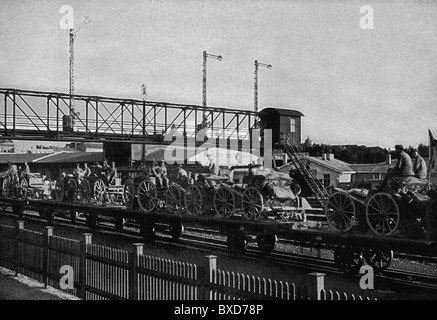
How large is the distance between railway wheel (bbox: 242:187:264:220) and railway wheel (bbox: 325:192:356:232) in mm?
2185

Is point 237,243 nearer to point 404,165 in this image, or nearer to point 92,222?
→ point 404,165

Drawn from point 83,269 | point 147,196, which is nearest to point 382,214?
point 83,269

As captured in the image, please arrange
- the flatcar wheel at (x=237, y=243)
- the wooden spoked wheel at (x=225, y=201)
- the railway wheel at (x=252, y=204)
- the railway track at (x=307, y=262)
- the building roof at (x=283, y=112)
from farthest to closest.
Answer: the building roof at (x=283, y=112), the flatcar wheel at (x=237, y=243), the wooden spoked wheel at (x=225, y=201), the railway wheel at (x=252, y=204), the railway track at (x=307, y=262)

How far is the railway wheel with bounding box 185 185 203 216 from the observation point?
14.7 meters

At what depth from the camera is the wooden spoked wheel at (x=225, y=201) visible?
13.7 metres

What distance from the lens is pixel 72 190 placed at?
21.4 m

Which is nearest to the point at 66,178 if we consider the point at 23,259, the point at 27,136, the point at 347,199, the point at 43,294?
the point at 27,136

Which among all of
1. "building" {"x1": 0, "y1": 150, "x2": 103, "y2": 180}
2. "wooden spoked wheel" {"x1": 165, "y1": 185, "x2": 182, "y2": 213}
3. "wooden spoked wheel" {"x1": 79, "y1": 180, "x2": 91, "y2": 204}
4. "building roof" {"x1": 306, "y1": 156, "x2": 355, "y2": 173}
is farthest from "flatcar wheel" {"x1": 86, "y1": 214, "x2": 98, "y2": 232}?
"building" {"x1": 0, "y1": 150, "x2": 103, "y2": 180}

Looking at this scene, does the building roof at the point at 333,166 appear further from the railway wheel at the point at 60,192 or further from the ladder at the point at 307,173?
the railway wheel at the point at 60,192

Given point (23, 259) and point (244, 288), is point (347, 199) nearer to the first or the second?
point (244, 288)

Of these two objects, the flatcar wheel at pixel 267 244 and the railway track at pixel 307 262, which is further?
the flatcar wheel at pixel 267 244

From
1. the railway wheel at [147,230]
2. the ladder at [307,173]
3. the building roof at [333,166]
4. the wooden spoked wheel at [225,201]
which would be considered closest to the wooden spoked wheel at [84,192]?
the railway wheel at [147,230]

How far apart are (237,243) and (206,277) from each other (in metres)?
6.86

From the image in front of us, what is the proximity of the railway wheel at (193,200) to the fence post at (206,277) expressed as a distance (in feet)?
24.6
